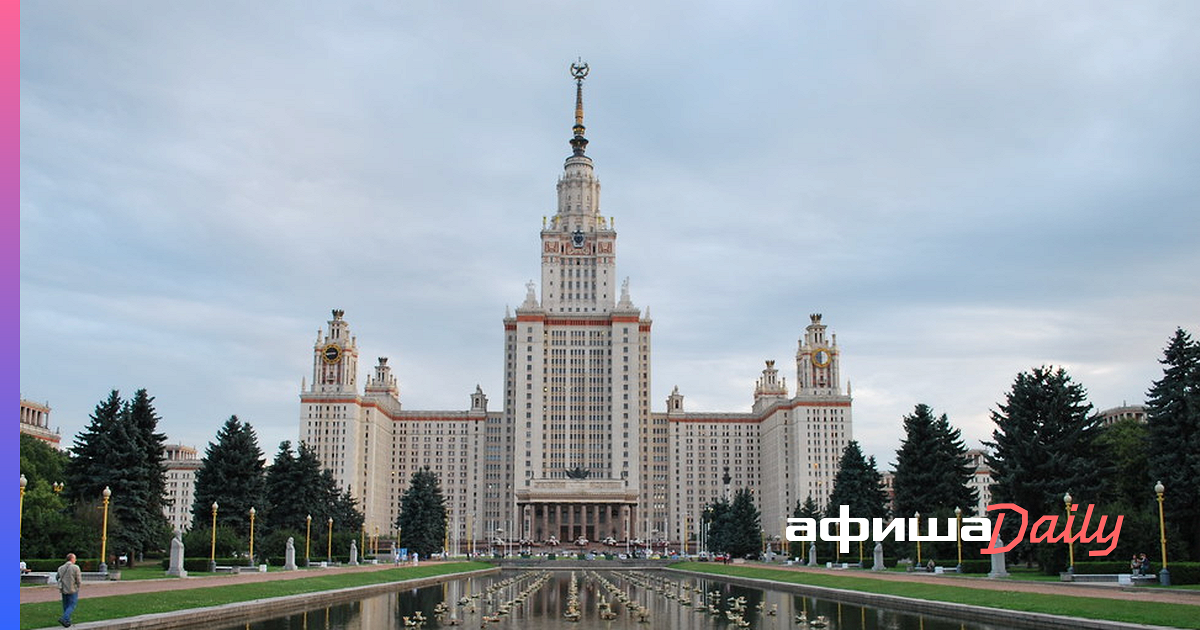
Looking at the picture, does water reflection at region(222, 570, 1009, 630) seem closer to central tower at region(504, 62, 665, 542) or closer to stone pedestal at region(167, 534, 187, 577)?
stone pedestal at region(167, 534, 187, 577)

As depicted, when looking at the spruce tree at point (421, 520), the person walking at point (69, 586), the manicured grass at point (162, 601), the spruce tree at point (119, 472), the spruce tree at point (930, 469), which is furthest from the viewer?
the spruce tree at point (421, 520)

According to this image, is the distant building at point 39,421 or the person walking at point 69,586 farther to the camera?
the distant building at point 39,421

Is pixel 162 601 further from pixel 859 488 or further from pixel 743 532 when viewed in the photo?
pixel 743 532

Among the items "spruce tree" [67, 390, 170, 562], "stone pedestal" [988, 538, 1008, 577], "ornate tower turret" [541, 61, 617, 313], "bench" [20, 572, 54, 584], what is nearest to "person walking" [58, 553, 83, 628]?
"bench" [20, 572, 54, 584]

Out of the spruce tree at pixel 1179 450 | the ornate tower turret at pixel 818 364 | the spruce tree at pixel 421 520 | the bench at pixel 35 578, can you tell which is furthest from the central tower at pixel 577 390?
the bench at pixel 35 578

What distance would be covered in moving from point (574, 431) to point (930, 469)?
98937mm

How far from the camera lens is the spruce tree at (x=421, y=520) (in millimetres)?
108562

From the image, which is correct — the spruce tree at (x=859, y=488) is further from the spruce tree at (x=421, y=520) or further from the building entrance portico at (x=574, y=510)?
the building entrance portico at (x=574, y=510)

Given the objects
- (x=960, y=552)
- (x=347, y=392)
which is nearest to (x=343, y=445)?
(x=347, y=392)

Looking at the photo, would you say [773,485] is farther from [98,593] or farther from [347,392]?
[98,593]

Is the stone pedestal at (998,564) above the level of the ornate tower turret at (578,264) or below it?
below

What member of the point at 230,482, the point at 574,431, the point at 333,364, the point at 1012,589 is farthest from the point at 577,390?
the point at 1012,589

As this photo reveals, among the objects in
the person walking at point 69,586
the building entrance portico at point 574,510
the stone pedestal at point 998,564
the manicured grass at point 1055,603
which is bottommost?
the building entrance portico at point 574,510

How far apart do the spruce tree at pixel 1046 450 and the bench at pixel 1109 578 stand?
29.8 feet
